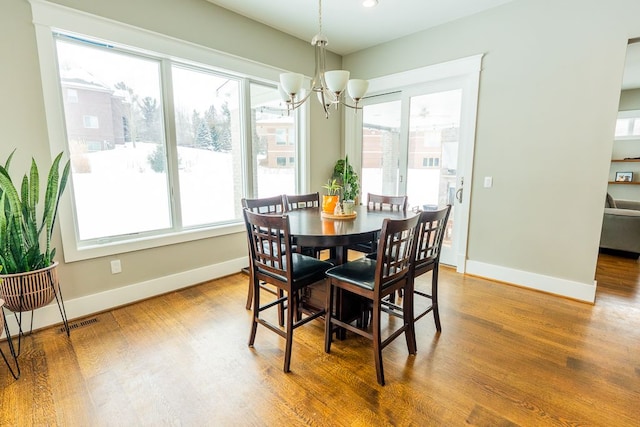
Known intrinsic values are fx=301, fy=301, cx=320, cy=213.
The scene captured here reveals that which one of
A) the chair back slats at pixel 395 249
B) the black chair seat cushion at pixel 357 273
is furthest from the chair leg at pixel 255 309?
the chair back slats at pixel 395 249

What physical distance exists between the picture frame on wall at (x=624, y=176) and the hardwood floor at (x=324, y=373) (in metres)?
4.90

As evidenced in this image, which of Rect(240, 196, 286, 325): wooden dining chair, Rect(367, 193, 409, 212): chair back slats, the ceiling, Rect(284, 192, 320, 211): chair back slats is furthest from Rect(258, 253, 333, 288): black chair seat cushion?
the ceiling

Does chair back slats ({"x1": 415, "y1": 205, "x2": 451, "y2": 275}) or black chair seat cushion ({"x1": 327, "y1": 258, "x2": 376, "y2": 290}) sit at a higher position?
chair back slats ({"x1": 415, "y1": 205, "x2": 451, "y2": 275})

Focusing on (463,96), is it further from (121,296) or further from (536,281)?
(121,296)

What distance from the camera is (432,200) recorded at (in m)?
3.96

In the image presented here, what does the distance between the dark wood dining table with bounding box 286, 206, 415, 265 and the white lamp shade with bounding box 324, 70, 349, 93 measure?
985mm

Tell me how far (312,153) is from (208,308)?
2517mm

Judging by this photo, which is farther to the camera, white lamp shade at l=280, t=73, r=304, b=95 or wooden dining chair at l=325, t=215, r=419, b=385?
white lamp shade at l=280, t=73, r=304, b=95

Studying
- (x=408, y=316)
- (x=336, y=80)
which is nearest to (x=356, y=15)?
(x=336, y=80)

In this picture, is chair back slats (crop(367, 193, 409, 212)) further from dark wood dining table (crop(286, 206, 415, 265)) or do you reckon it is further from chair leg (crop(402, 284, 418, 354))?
chair leg (crop(402, 284, 418, 354))

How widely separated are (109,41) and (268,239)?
224 centimetres

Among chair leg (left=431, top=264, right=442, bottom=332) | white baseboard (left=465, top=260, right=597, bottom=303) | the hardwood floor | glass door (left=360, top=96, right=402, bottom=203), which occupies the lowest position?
the hardwood floor

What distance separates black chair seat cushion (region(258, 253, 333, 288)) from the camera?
1.99m

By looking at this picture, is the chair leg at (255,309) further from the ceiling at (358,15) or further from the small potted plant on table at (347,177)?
the ceiling at (358,15)
